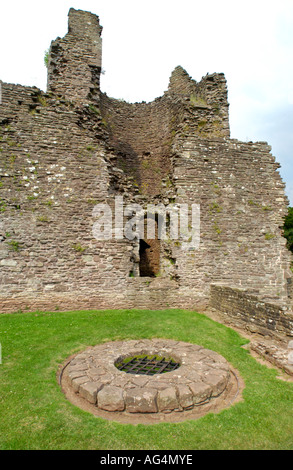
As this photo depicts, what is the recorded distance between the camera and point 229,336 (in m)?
8.35

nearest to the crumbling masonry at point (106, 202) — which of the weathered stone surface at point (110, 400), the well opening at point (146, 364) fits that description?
the well opening at point (146, 364)

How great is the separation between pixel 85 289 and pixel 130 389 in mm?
5896

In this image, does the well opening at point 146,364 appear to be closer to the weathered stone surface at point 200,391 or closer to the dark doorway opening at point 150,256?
the weathered stone surface at point 200,391

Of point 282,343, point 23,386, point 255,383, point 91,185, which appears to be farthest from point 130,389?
point 91,185

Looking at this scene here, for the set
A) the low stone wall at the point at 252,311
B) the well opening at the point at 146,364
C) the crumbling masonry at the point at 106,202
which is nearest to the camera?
the well opening at the point at 146,364

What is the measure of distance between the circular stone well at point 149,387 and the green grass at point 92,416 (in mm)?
239

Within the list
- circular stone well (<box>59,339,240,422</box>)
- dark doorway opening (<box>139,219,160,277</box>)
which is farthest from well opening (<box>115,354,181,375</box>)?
dark doorway opening (<box>139,219,160,277</box>)

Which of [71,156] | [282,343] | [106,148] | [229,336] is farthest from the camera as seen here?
[106,148]

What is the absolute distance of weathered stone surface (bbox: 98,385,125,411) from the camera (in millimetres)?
4398

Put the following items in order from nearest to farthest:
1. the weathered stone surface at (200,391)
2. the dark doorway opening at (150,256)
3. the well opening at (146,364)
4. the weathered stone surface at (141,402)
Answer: the weathered stone surface at (141,402) → the weathered stone surface at (200,391) → the well opening at (146,364) → the dark doorway opening at (150,256)

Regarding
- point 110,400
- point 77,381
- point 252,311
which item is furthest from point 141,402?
point 252,311

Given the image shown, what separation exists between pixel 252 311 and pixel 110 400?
5610 mm

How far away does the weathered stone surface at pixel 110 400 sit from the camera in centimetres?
440

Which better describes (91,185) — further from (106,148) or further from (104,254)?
(104,254)
